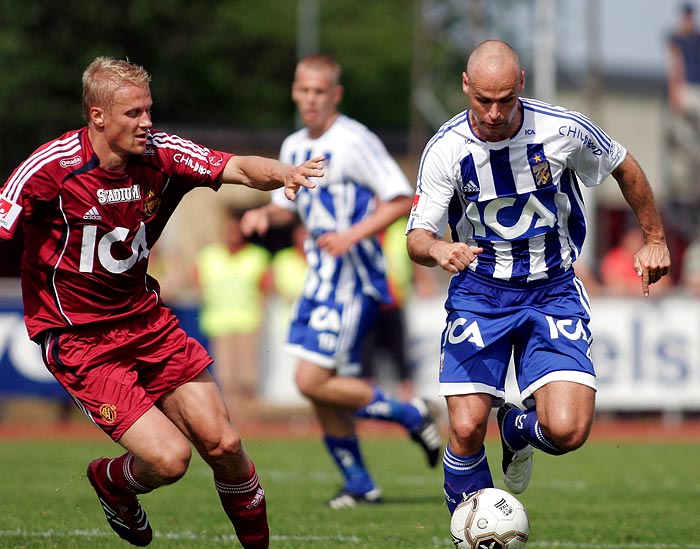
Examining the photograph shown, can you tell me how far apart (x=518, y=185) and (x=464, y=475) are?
4.83ft

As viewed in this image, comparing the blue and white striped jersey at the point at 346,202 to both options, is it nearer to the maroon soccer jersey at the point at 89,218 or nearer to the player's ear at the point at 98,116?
the maroon soccer jersey at the point at 89,218

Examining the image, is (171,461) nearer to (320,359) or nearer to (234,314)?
(320,359)

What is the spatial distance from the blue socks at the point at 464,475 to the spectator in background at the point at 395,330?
27.5 feet

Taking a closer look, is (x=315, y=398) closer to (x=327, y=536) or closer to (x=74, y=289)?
(x=327, y=536)

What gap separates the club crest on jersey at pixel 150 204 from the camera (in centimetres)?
610

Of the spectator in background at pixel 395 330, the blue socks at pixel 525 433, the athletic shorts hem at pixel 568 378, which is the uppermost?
the athletic shorts hem at pixel 568 378

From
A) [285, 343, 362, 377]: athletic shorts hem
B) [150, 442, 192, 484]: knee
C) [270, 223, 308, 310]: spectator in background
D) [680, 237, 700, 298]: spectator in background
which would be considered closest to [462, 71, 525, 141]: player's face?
[150, 442, 192, 484]: knee

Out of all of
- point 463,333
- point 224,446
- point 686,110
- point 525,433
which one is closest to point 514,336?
point 463,333

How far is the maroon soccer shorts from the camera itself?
598cm

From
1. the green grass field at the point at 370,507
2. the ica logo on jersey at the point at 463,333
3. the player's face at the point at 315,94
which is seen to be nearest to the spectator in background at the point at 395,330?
the green grass field at the point at 370,507

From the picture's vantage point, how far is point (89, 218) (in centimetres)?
594

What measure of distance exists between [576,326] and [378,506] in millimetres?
2540

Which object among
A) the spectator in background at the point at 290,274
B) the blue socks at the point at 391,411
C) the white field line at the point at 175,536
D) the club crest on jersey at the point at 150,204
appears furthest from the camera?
the spectator in background at the point at 290,274

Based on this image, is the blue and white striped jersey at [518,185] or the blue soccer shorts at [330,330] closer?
the blue and white striped jersey at [518,185]
